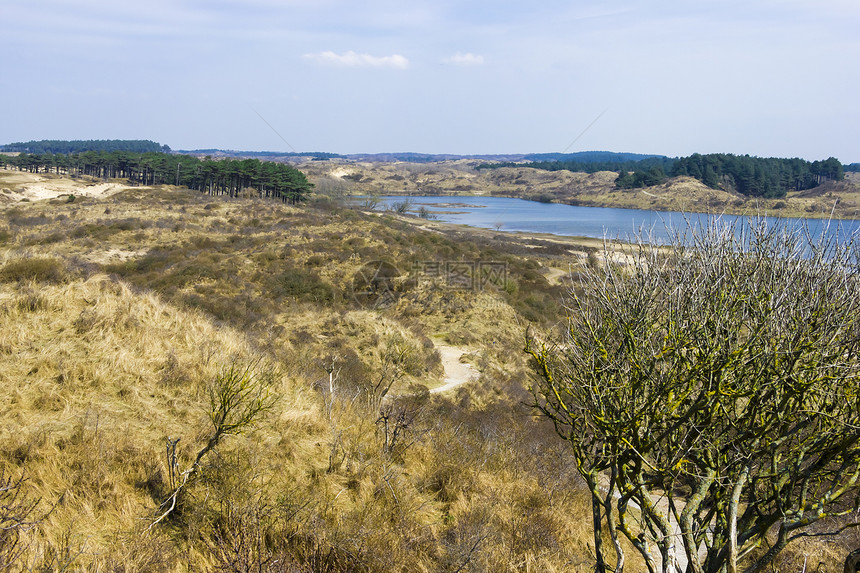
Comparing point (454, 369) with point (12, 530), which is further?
point (454, 369)

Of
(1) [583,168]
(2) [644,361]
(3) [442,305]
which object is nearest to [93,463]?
(2) [644,361]

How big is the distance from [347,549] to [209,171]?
83405mm

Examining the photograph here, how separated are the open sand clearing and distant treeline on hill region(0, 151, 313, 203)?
1204cm

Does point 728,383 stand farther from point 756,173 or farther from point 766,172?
point 766,172

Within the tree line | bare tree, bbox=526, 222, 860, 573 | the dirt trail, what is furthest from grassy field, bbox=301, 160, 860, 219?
bare tree, bbox=526, 222, 860, 573

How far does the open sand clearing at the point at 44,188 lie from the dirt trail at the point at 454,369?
58523 millimetres

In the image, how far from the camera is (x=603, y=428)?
4980mm

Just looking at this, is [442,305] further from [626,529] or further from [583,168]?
[583,168]

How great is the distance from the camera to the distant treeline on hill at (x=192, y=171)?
75.6 metres

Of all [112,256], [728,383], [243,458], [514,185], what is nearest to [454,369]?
[243,458]

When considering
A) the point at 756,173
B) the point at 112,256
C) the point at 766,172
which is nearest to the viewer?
the point at 112,256

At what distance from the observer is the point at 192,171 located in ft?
277

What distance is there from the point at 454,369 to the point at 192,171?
79.7 m

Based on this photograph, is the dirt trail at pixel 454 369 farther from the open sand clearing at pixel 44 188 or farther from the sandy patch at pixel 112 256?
the open sand clearing at pixel 44 188
